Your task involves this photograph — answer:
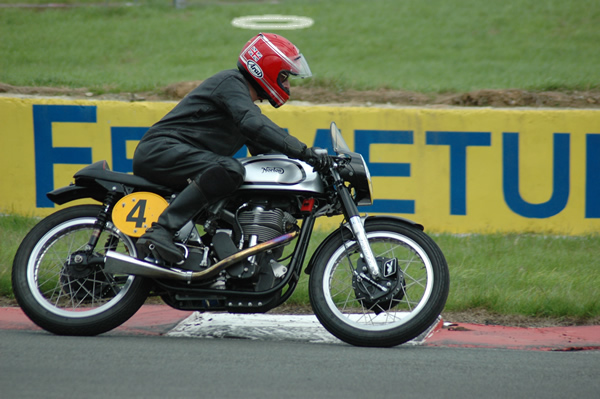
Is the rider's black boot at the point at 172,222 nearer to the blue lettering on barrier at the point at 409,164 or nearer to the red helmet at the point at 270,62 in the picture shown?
Result: the red helmet at the point at 270,62

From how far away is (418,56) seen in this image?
15.4m

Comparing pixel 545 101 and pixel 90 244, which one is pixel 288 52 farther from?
pixel 545 101

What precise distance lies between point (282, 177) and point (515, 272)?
2.72 meters

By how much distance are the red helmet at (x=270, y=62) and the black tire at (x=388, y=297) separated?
42.3 inches

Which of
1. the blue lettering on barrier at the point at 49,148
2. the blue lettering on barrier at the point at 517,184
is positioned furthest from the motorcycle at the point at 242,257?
the blue lettering on barrier at the point at 517,184

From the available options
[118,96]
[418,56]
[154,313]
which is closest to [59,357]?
[154,313]

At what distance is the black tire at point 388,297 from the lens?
443cm

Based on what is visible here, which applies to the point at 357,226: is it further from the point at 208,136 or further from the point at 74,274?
the point at 74,274

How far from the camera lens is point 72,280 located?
464 centimetres

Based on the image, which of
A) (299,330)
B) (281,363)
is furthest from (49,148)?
(281,363)

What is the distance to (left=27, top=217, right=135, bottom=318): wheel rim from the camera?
4.59m

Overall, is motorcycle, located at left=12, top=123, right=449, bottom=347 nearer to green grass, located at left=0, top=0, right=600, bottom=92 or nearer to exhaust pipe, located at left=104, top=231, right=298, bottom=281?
exhaust pipe, located at left=104, top=231, right=298, bottom=281

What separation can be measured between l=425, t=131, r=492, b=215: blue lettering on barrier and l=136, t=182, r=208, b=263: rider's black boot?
3.51 meters

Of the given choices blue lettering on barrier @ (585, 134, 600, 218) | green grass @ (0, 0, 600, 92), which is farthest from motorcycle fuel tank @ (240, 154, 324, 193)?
green grass @ (0, 0, 600, 92)
